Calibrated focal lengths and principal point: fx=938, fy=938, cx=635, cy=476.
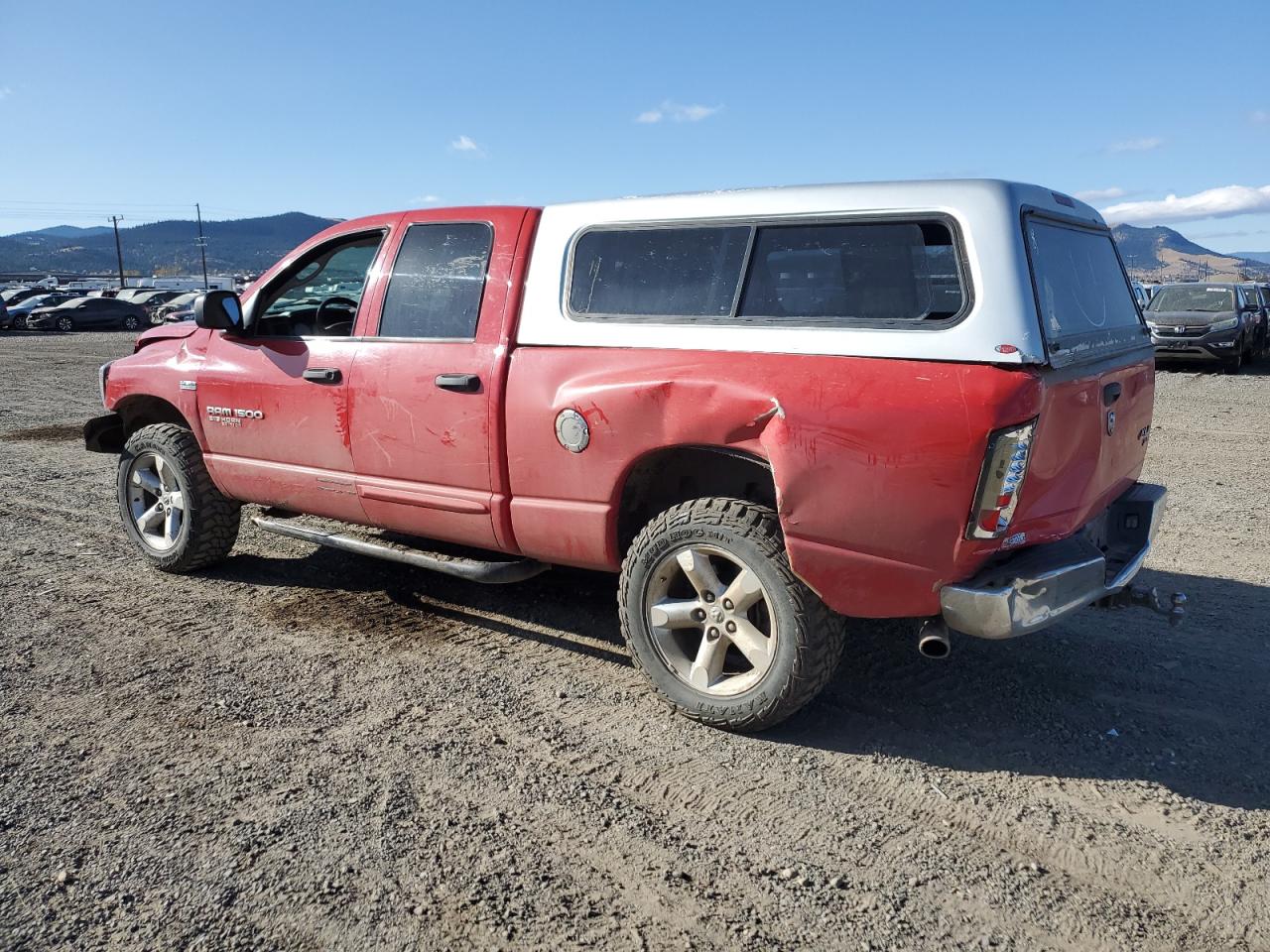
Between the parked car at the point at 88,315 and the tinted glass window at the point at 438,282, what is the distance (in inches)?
1493

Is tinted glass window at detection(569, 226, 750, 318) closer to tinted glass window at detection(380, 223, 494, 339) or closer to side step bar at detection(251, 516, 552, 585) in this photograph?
tinted glass window at detection(380, 223, 494, 339)

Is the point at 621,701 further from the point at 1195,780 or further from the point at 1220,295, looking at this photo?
the point at 1220,295

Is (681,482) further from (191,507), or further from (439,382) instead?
(191,507)

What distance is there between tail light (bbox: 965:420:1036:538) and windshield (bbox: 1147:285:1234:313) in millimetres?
18070

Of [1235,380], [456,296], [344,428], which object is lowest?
[1235,380]

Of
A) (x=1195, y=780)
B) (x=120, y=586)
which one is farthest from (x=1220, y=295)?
(x=120, y=586)

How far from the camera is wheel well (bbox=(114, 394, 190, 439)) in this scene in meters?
5.67

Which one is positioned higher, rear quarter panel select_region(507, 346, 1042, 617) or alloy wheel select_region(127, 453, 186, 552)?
rear quarter panel select_region(507, 346, 1042, 617)

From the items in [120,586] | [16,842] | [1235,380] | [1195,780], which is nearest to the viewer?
[16,842]

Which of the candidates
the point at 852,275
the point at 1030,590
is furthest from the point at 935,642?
the point at 852,275

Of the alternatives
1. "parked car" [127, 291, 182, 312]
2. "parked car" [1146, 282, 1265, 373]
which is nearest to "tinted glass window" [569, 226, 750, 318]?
"parked car" [1146, 282, 1265, 373]

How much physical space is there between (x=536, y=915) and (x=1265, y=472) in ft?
27.6

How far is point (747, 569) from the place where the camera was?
348 centimetres

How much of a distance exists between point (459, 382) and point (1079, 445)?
248 centimetres
